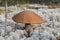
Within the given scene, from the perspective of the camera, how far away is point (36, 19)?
6715 mm

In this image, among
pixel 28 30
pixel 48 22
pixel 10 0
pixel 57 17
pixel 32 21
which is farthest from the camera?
pixel 10 0

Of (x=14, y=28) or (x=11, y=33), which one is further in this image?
(x=14, y=28)

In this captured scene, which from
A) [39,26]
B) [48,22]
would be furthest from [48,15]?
[39,26]

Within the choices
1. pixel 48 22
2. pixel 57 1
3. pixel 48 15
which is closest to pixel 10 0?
pixel 57 1

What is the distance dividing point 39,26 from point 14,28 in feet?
2.44

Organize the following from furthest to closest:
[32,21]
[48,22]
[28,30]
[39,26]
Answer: [48,22], [39,26], [28,30], [32,21]

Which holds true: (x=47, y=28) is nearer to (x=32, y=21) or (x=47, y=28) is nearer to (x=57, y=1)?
(x=32, y=21)

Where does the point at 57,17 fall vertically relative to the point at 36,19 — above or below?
below

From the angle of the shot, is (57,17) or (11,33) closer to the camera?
(11,33)

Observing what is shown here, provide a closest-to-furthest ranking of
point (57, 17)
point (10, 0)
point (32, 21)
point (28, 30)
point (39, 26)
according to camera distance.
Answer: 1. point (32, 21)
2. point (28, 30)
3. point (39, 26)
4. point (57, 17)
5. point (10, 0)

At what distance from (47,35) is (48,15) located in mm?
2624

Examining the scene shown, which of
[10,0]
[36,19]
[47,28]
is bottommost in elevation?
[10,0]

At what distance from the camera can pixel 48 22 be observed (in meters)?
8.41

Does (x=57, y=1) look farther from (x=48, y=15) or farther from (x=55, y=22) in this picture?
(x=55, y=22)
